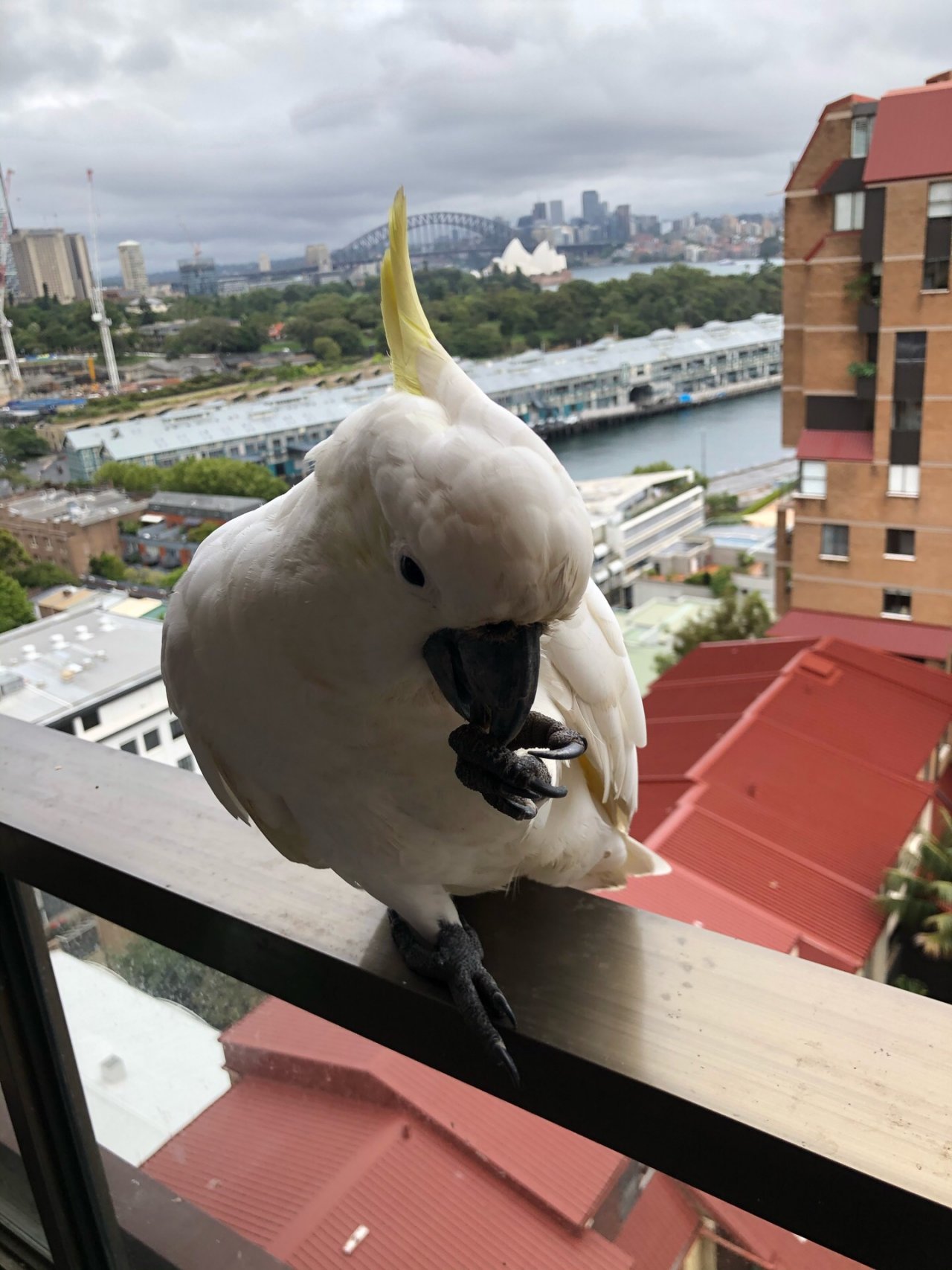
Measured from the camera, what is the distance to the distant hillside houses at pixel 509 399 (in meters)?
1.77

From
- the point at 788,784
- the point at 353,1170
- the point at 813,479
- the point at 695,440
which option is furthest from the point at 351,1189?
the point at 813,479

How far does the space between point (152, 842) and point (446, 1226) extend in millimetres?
453

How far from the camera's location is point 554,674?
2.68ft

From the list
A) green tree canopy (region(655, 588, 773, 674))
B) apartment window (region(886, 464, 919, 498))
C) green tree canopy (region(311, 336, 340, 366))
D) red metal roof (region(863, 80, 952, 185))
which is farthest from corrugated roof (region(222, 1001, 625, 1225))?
green tree canopy (region(655, 588, 773, 674))

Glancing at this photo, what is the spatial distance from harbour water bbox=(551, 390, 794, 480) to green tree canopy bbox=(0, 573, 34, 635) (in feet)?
4.35

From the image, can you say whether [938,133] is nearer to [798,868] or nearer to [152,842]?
[798,868]

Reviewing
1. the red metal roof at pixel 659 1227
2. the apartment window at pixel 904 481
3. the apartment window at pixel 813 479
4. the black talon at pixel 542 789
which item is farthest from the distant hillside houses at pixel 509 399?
the apartment window at pixel 904 481

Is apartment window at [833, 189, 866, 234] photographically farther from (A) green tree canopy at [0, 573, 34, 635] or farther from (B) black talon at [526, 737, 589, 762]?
(B) black talon at [526, 737, 589, 762]

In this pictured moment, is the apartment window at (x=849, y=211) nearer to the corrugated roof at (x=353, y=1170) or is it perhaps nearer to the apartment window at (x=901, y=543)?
the apartment window at (x=901, y=543)

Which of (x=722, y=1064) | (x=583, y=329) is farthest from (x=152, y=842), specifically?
(x=583, y=329)

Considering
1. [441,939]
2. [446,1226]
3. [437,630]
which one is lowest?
[446,1226]

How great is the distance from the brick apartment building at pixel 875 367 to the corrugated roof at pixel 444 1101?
3216 millimetres

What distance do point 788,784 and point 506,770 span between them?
3.35 m

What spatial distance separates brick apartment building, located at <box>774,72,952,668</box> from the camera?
132 inches
